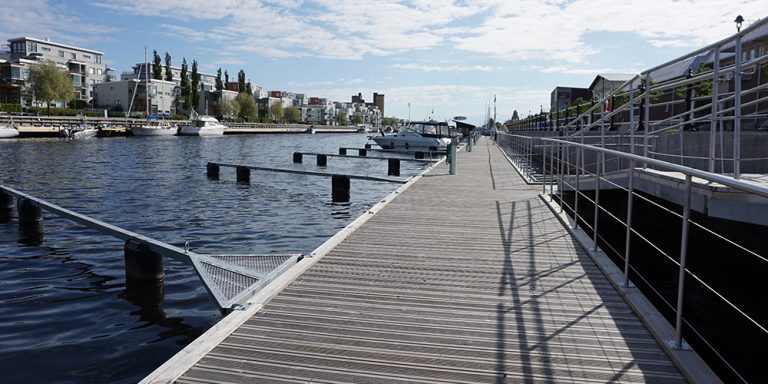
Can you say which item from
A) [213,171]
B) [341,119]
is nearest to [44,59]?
[213,171]

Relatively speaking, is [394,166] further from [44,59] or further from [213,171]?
[44,59]

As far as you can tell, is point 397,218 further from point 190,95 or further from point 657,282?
point 190,95

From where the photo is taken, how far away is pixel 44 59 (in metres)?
91.1

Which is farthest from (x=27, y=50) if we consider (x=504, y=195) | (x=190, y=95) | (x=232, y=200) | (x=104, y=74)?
(x=504, y=195)

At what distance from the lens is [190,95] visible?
333 ft

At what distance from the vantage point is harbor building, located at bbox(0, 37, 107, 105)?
8056cm

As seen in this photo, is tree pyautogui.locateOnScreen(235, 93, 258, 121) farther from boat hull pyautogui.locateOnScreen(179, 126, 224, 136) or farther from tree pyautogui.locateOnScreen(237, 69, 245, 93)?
boat hull pyautogui.locateOnScreen(179, 126, 224, 136)

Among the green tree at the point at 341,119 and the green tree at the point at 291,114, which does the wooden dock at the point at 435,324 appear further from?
the green tree at the point at 341,119

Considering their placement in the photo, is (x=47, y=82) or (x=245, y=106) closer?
(x=47, y=82)

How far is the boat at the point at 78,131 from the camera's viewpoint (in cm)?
5598

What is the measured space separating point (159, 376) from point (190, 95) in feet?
345

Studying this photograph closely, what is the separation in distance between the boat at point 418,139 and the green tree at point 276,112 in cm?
9330

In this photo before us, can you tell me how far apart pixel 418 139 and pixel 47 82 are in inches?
2050

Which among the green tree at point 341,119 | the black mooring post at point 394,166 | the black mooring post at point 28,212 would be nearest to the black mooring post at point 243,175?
the black mooring post at point 394,166
